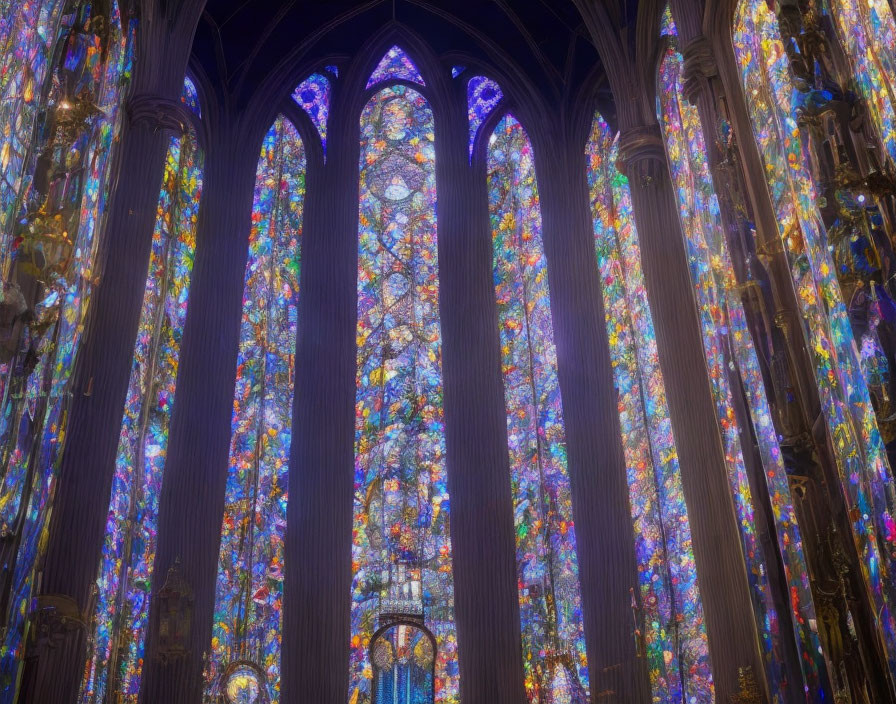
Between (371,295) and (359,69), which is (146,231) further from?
(359,69)

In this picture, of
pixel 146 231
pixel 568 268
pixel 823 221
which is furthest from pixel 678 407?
pixel 146 231

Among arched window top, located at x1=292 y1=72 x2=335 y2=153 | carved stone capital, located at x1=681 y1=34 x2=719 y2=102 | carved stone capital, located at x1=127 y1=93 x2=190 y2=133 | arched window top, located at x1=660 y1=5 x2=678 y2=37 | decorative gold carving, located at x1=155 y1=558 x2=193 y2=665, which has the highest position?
arched window top, located at x1=292 y1=72 x2=335 y2=153

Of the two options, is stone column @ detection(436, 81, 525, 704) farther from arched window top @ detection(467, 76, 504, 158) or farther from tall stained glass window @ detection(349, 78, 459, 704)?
tall stained glass window @ detection(349, 78, 459, 704)

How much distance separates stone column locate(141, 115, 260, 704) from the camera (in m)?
12.0

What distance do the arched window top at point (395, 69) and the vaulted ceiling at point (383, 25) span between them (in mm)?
425

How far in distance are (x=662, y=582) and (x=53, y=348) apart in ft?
23.7

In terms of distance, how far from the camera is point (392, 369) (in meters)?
14.5

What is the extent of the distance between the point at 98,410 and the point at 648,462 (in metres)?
6.45

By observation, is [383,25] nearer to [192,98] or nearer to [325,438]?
[192,98]

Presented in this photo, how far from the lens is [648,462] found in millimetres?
13430

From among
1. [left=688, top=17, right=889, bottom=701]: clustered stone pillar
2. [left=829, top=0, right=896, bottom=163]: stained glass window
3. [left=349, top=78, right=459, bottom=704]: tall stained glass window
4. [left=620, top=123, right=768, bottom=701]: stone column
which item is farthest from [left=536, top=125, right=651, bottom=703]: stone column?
[left=829, top=0, right=896, bottom=163]: stained glass window

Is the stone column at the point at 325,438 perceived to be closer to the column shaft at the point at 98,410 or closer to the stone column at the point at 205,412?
the stone column at the point at 205,412

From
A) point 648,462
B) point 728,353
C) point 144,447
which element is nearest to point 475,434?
point 648,462

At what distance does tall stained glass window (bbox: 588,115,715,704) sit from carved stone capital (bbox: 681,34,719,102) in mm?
2942
